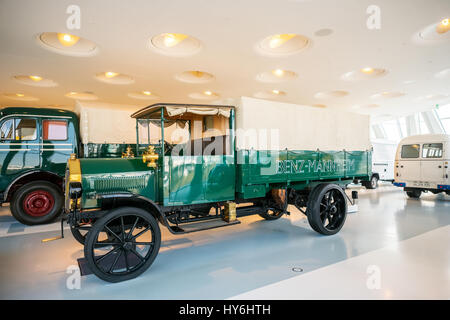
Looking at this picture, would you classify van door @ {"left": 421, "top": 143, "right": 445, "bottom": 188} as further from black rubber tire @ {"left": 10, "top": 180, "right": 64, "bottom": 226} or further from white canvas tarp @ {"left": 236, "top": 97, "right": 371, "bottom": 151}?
black rubber tire @ {"left": 10, "top": 180, "right": 64, "bottom": 226}

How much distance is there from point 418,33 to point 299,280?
7.69 metres

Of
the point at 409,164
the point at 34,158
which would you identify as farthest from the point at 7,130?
the point at 409,164

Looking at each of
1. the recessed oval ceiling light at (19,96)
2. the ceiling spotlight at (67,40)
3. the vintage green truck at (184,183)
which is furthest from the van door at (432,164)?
the recessed oval ceiling light at (19,96)

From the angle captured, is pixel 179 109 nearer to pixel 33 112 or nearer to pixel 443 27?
pixel 33 112

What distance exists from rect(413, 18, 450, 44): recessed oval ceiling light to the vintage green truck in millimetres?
4099

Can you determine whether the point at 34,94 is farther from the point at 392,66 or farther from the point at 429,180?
the point at 429,180

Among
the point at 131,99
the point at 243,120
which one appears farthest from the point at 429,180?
the point at 131,99

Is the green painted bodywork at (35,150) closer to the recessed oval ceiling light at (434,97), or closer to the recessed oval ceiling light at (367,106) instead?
the recessed oval ceiling light at (367,106)

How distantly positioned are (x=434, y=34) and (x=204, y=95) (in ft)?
32.0

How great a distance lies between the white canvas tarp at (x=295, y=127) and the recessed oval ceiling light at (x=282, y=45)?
143 inches

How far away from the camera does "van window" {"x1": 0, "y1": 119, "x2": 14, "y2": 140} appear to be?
18.8 ft

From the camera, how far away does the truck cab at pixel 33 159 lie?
573 centimetres

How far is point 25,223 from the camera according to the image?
5.86 metres
